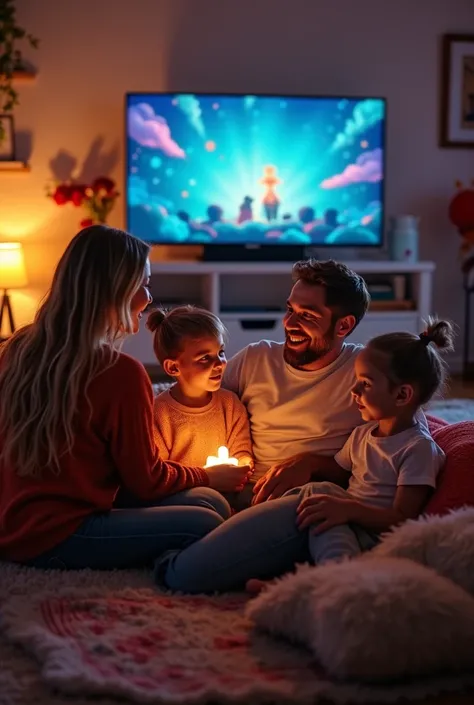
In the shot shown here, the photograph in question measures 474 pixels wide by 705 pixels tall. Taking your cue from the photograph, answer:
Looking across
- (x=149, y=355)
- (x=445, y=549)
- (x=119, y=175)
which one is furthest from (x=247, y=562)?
(x=119, y=175)

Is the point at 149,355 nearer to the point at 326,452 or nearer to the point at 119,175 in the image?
the point at 119,175

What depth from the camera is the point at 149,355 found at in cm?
498

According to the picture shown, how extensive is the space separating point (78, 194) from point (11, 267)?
513mm

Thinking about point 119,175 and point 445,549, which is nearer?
point 445,549

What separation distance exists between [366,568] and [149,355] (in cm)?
344

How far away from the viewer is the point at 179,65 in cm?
514

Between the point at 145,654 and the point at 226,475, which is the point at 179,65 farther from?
the point at 145,654

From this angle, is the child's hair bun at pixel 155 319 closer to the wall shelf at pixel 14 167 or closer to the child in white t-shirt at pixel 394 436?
the child in white t-shirt at pixel 394 436

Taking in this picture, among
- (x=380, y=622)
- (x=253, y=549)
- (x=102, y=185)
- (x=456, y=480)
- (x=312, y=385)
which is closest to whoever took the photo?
(x=380, y=622)

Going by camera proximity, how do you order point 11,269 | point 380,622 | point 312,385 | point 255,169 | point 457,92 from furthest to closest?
point 457,92
point 255,169
point 11,269
point 312,385
point 380,622

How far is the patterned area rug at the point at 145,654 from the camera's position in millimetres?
1437

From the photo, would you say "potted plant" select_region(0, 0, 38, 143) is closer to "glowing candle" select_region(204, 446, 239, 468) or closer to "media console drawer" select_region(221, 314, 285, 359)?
"media console drawer" select_region(221, 314, 285, 359)

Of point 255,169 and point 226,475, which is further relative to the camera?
point 255,169

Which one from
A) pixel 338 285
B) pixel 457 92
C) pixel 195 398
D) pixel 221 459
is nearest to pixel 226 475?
pixel 221 459
